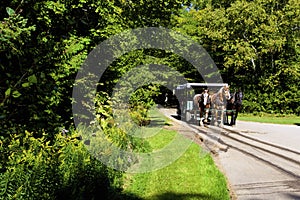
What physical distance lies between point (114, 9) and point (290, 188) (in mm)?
5431

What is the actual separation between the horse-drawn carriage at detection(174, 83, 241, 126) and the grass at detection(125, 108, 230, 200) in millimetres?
9883

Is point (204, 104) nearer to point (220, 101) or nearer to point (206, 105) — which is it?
point (206, 105)

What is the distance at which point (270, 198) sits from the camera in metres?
6.44

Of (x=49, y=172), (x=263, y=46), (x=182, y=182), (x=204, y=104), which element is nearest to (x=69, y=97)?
(x=182, y=182)

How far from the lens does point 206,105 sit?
19.2m

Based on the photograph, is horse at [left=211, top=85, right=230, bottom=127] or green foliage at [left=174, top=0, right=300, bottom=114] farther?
green foliage at [left=174, top=0, right=300, bottom=114]

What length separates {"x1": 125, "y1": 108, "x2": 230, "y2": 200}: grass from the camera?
256 inches

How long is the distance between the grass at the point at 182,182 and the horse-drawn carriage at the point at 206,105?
32.4 ft

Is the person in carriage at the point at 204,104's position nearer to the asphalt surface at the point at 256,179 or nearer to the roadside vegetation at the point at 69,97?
the roadside vegetation at the point at 69,97

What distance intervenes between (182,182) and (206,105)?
1216cm

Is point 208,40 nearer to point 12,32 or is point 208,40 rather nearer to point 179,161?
point 179,161

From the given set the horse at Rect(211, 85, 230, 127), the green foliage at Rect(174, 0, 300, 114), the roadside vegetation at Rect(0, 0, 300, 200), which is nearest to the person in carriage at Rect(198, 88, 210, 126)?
the horse at Rect(211, 85, 230, 127)

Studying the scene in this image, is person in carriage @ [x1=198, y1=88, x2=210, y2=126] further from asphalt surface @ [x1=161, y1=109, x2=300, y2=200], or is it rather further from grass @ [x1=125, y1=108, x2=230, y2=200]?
grass @ [x1=125, y1=108, x2=230, y2=200]

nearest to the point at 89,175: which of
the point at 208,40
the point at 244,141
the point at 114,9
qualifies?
the point at 114,9
